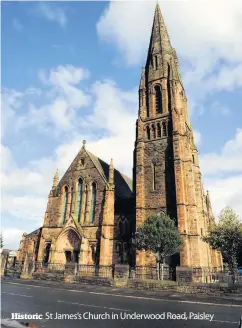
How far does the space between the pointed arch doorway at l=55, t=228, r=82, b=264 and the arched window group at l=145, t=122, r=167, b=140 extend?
16164mm

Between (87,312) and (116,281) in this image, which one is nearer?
(87,312)

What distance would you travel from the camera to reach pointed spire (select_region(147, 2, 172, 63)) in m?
40.8

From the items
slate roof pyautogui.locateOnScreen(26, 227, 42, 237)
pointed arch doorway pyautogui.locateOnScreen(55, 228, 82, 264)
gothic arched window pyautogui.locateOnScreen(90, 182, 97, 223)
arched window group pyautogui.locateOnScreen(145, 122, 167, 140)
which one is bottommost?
pointed arch doorway pyautogui.locateOnScreen(55, 228, 82, 264)

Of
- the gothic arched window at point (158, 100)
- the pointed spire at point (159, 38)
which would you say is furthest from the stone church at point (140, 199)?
the pointed spire at point (159, 38)

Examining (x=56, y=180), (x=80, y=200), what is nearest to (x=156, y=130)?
(x=80, y=200)

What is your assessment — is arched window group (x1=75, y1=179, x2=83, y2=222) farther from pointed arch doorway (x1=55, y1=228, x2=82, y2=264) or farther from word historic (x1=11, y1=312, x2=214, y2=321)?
word historic (x1=11, y1=312, x2=214, y2=321)

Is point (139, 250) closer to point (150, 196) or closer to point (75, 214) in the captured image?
point (150, 196)

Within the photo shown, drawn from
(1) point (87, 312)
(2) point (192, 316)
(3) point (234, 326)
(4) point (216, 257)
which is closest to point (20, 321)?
(1) point (87, 312)

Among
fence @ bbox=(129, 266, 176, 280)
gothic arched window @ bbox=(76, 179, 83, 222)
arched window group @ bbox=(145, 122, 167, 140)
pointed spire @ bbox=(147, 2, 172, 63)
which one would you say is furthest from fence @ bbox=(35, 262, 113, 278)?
pointed spire @ bbox=(147, 2, 172, 63)

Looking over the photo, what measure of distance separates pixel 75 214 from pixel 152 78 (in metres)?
23.4

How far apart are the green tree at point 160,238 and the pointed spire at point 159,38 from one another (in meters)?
29.0

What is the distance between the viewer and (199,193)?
32219 mm

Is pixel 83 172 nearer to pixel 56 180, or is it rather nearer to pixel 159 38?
pixel 56 180

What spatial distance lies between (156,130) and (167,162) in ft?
17.7
